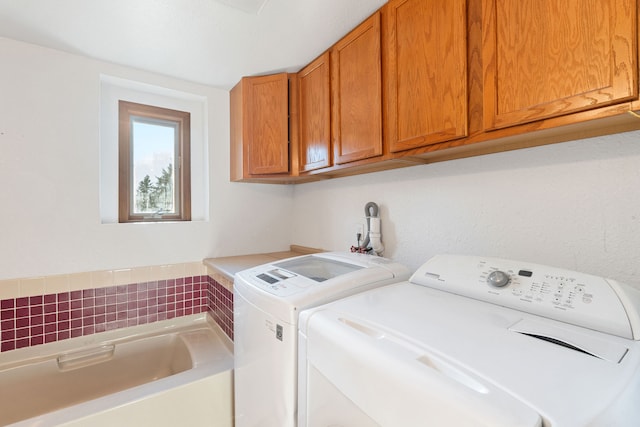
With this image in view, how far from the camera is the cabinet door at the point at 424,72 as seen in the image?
928 mm

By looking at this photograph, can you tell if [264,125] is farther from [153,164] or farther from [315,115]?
[153,164]

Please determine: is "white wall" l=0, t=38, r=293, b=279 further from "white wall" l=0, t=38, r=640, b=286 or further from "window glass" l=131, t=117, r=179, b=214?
"window glass" l=131, t=117, r=179, b=214

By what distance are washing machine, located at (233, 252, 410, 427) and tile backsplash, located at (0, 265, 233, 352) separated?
487mm

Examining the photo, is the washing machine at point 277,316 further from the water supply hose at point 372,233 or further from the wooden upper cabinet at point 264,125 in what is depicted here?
the wooden upper cabinet at point 264,125

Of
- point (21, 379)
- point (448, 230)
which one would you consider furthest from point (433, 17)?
point (21, 379)

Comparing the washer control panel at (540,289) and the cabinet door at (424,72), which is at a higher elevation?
the cabinet door at (424,72)

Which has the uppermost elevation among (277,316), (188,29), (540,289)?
(188,29)

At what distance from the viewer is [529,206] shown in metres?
1.01

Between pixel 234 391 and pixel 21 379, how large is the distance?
1.07m

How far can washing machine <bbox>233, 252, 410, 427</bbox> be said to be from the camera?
833mm

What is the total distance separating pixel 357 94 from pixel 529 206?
0.86 meters

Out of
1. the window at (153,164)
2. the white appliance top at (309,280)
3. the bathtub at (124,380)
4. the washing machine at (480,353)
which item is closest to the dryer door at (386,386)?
the washing machine at (480,353)

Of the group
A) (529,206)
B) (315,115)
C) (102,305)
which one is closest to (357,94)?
(315,115)

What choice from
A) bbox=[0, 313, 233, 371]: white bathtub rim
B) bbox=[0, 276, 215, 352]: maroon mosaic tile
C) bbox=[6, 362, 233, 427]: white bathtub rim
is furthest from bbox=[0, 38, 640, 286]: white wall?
bbox=[6, 362, 233, 427]: white bathtub rim
